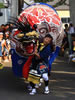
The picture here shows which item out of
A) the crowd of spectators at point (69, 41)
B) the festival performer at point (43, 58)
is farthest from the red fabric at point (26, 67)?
the crowd of spectators at point (69, 41)

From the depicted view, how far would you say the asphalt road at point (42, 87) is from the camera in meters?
6.98

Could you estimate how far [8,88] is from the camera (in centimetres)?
791

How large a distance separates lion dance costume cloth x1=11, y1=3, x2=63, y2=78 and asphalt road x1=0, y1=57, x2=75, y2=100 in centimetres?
47

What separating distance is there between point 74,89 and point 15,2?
10.0 metres

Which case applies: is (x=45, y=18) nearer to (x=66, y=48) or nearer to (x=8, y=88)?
(x=8, y=88)

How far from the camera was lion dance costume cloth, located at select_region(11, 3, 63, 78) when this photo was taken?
723cm

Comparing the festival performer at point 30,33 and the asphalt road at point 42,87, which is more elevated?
the festival performer at point 30,33

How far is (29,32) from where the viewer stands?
723 cm

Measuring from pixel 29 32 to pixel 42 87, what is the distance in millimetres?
1600

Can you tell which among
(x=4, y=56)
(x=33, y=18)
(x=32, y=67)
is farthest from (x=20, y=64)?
(x=4, y=56)

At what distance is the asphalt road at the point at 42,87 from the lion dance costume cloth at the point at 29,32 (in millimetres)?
469

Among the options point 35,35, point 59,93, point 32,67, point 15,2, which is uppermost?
point 15,2

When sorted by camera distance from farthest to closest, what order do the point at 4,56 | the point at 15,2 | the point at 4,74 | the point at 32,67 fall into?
the point at 15,2 → the point at 4,56 → the point at 4,74 → the point at 32,67

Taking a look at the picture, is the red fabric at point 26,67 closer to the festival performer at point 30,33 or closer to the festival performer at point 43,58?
the festival performer at point 30,33
